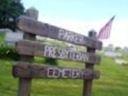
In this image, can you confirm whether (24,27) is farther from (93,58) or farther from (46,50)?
(93,58)

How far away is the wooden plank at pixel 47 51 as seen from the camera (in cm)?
810

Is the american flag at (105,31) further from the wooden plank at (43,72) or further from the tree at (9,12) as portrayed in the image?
the tree at (9,12)

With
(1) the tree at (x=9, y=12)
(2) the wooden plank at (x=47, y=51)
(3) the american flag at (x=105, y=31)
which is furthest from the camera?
(1) the tree at (x=9, y=12)

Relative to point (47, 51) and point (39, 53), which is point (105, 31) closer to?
point (47, 51)

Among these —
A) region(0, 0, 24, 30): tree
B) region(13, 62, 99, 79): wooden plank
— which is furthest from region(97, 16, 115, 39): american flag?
region(0, 0, 24, 30): tree

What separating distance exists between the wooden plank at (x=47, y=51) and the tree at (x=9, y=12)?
58574 mm

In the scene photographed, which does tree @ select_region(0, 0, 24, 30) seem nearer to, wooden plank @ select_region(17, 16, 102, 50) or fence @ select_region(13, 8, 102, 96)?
wooden plank @ select_region(17, 16, 102, 50)

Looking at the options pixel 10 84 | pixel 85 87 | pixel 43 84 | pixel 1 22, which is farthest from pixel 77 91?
pixel 1 22

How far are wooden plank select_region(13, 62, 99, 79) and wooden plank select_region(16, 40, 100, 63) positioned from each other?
0.26 meters

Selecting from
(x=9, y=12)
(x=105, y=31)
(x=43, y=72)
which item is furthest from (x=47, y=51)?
(x=9, y=12)

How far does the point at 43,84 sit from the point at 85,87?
1403 centimetres

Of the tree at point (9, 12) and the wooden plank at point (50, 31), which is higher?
the tree at point (9, 12)

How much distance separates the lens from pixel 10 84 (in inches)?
908

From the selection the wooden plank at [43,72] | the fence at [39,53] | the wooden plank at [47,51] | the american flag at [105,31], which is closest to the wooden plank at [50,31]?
the fence at [39,53]
